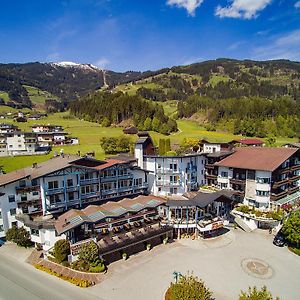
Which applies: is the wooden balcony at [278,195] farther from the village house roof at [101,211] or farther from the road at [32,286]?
the road at [32,286]

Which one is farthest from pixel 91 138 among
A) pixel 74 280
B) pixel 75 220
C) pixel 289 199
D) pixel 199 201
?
pixel 74 280

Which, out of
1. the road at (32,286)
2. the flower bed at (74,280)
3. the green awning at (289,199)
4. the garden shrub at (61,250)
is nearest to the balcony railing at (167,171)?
the green awning at (289,199)

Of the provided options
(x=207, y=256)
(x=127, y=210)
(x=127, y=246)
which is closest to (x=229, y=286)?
(x=207, y=256)

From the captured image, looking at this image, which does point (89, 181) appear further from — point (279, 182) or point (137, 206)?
A: point (279, 182)

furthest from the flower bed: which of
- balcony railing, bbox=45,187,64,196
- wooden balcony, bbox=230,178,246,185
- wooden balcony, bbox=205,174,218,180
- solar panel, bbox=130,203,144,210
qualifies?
wooden balcony, bbox=205,174,218,180

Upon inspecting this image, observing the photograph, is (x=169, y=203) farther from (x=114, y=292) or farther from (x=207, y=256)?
(x=114, y=292)

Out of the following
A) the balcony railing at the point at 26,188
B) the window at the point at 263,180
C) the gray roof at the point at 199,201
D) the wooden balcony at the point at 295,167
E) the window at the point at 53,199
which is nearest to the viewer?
the window at the point at 53,199
